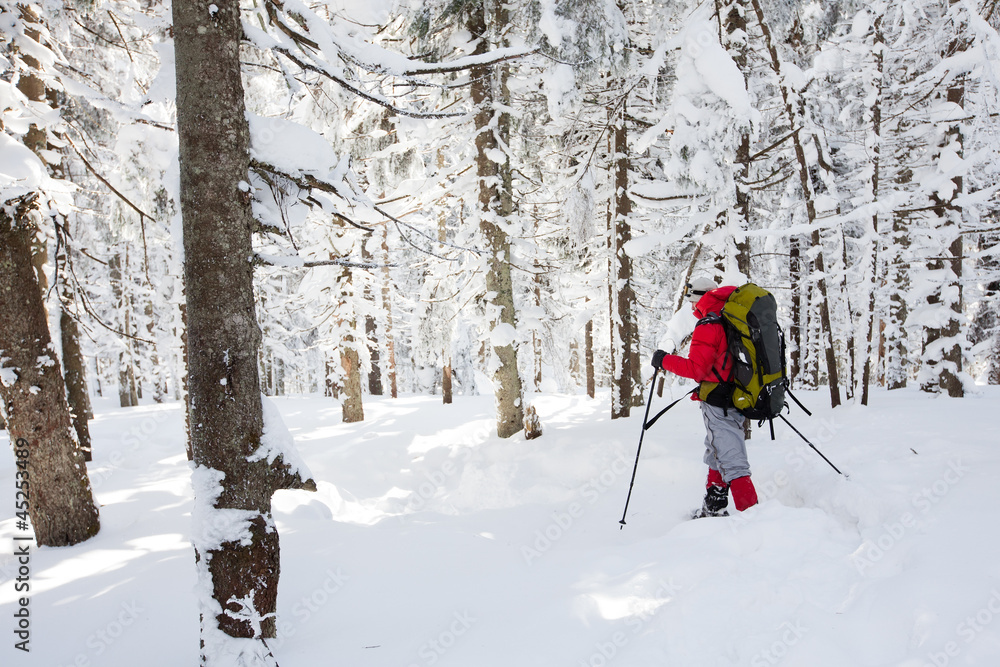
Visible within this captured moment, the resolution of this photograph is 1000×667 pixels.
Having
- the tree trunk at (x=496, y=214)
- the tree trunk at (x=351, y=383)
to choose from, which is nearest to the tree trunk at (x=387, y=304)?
the tree trunk at (x=351, y=383)

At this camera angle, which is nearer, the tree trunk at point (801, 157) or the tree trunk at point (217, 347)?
the tree trunk at point (217, 347)

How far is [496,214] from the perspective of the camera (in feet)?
30.6

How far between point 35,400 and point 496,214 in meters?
7.02

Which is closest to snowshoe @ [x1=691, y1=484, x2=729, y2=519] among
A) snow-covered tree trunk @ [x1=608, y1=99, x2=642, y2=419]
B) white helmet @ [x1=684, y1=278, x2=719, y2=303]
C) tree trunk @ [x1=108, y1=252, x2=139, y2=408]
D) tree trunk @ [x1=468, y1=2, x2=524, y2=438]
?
white helmet @ [x1=684, y1=278, x2=719, y2=303]

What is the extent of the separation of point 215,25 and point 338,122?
8680 millimetres

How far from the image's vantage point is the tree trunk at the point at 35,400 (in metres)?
4.91

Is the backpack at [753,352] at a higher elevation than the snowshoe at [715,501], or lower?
higher

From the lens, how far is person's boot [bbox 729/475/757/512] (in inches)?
180

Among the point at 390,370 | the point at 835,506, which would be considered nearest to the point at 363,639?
the point at 835,506

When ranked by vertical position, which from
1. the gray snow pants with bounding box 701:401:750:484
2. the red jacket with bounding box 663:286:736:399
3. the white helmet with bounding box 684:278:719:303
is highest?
the white helmet with bounding box 684:278:719:303

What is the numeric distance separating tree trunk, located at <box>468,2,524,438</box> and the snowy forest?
0.05 m

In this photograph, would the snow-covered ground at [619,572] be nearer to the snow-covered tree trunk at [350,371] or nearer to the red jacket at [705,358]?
the red jacket at [705,358]

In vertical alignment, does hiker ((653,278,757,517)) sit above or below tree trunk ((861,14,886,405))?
below

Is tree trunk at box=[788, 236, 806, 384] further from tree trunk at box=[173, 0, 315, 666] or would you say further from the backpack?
tree trunk at box=[173, 0, 315, 666]
